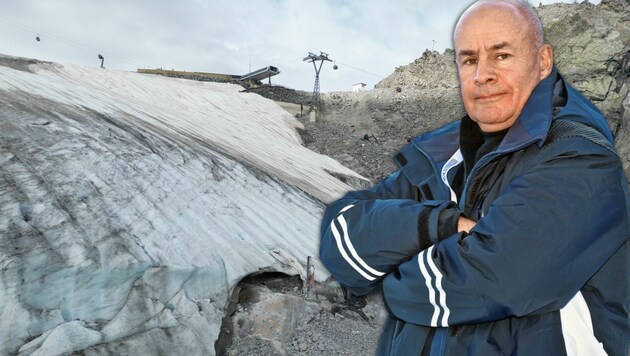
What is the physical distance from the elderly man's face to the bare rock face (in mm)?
12151

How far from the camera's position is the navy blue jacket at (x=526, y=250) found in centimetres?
136

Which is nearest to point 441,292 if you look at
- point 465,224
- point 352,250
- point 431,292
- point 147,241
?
point 431,292

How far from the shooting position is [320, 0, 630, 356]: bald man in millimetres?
1368

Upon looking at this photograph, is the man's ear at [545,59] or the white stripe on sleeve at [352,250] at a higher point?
the man's ear at [545,59]

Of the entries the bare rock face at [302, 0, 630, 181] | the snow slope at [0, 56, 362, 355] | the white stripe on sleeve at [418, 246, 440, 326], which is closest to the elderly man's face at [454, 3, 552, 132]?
the white stripe on sleeve at [418, 246, 440, 326]

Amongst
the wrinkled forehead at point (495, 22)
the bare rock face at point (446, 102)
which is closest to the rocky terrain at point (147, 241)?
the wrinkled forehead at point (495, 22)

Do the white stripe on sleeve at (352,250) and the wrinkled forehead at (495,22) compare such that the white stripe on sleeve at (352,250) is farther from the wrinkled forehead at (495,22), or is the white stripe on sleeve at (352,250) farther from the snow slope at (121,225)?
the snow slope at (121,225)

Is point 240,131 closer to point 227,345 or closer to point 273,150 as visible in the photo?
point 273,150

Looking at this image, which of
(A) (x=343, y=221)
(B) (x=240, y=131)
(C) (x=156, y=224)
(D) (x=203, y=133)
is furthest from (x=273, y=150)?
(A) (x=343, y=221)

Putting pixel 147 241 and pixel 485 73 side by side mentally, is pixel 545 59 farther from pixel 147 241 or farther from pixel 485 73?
pixel 147 241

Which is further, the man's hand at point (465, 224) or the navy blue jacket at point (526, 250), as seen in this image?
the man's hand at point (465, 224)

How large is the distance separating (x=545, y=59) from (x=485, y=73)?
238 mm

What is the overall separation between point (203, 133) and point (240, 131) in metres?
3.59

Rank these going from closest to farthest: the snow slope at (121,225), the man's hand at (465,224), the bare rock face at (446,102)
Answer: the man's hand at (465,224) < the snow slope at (121,225) < the bare rock face at (446,102)
